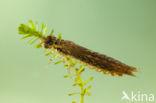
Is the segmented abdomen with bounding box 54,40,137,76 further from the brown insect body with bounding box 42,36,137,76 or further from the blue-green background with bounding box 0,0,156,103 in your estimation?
the blue-green background with bounding box 0,0,156,103

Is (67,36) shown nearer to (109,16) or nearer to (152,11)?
(109,16)

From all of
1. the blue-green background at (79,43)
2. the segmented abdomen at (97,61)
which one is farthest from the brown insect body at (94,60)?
the blue-green background at (79,43)

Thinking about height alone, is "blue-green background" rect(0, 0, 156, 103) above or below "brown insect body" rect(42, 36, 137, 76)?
above

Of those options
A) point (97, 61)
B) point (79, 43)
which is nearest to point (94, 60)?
point (97, 61)

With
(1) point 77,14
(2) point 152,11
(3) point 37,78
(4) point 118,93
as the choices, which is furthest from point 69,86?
(2) point 152,11

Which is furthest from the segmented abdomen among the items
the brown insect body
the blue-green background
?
the blue-green background

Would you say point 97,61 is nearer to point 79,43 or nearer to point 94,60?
point 94,60
